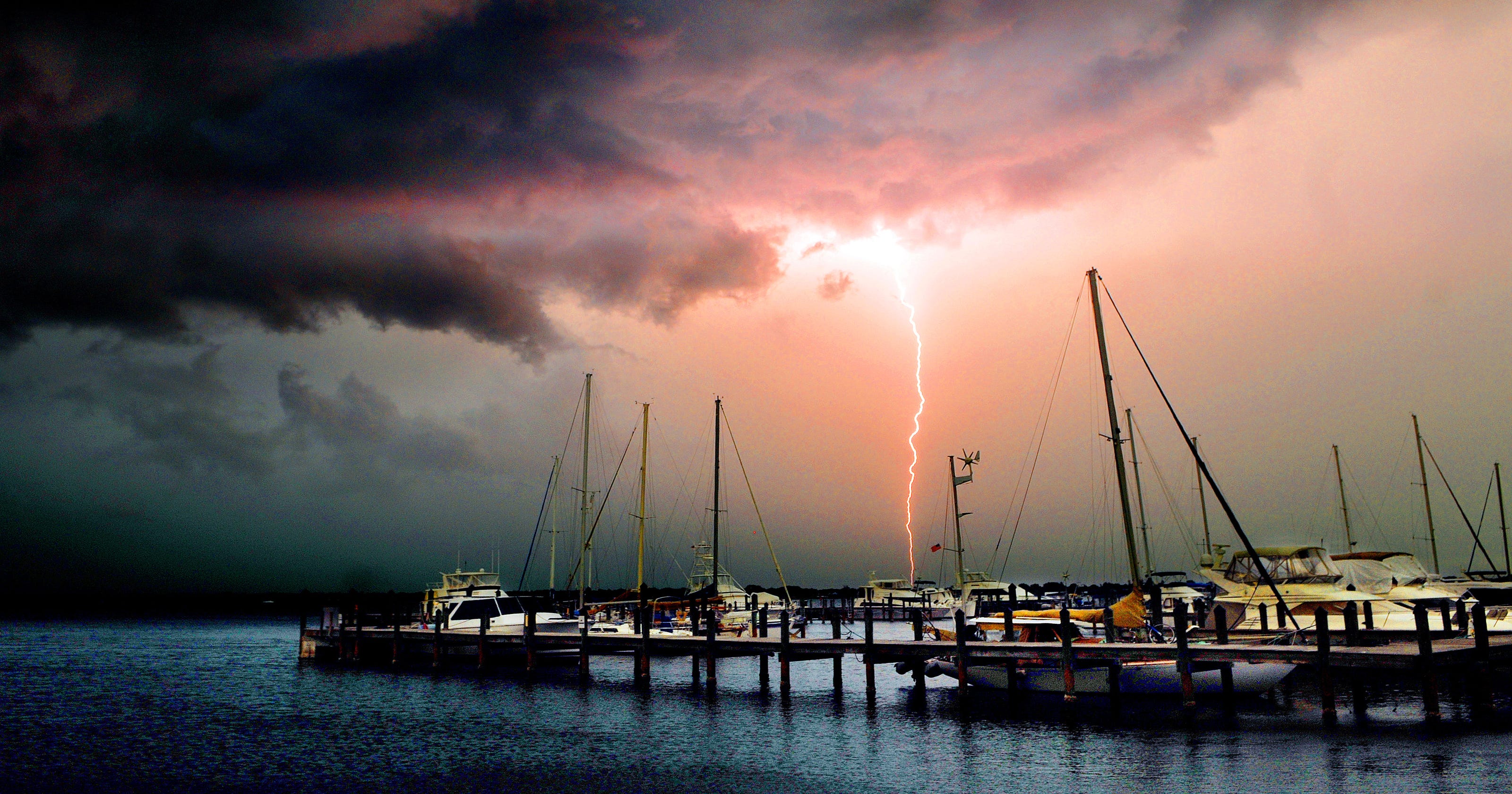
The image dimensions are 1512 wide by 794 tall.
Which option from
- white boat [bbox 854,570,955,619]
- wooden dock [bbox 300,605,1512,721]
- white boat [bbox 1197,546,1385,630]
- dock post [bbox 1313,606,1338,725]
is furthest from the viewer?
white boat [bbox 854,570,955,619]

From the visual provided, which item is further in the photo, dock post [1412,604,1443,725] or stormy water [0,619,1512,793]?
dock post [1412,604,1443,725]

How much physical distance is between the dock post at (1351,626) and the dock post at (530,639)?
107 ft

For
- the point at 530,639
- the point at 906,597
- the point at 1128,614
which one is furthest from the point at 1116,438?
the point at 906,597

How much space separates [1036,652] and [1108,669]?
7.10ft

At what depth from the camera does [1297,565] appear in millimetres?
42094

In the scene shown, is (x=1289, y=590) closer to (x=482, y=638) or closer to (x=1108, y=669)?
(x=1108, y=669)

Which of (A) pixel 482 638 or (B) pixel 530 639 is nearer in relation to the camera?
(B) pixel 530 639

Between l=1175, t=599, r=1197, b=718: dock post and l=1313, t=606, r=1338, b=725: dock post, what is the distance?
3.26 metres

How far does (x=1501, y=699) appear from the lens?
96.5 ft

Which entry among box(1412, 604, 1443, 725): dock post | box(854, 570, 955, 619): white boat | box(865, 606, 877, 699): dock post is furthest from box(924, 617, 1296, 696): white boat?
box(854, 570, 955, 619): white boat

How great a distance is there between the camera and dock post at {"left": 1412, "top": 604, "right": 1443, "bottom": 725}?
24.0 metres

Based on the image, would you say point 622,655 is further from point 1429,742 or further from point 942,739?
point 1429,742

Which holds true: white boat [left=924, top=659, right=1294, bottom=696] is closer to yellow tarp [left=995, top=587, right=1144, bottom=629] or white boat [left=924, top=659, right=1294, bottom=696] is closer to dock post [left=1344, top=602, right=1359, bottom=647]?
yellow tarp [left=995, top=587, right=1144, bottom=629]

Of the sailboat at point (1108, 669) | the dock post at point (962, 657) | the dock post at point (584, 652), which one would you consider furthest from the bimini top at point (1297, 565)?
the dock post at point (584, 652)
